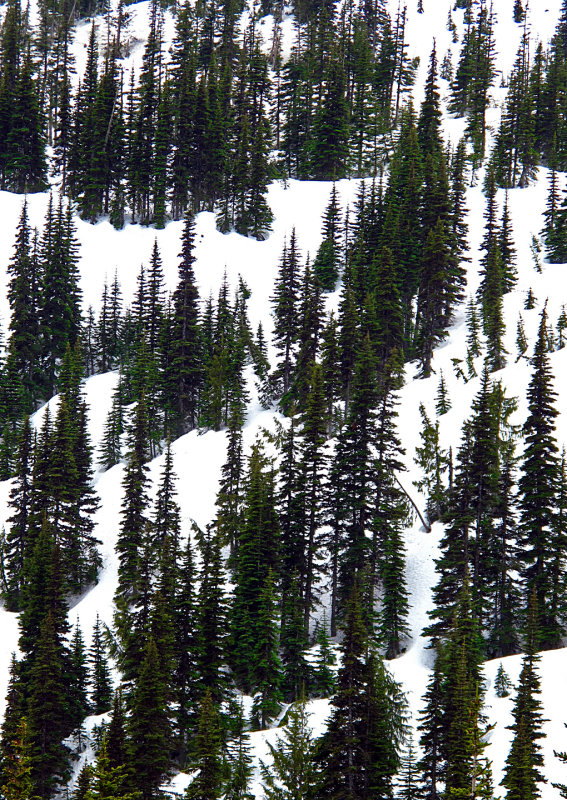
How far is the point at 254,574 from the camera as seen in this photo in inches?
1692

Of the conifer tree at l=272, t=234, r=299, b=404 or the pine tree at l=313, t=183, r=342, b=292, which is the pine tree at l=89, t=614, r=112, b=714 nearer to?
the conifer tree at l=272, t=234, r=299, b=404

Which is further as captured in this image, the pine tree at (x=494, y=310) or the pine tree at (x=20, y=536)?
the pine tree at (x=494, y=310)

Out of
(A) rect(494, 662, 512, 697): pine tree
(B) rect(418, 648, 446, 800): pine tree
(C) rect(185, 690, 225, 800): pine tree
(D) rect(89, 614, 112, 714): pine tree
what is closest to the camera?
(C) rect(185, 690, 225, 800): pine tree

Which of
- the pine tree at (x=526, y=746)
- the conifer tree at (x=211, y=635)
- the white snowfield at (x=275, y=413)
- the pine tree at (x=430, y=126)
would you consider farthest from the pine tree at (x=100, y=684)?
the pine tree at (x=430, y=126)

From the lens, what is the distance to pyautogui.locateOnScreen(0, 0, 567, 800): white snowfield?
3553 cm

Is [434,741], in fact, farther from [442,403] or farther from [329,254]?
[329,254]

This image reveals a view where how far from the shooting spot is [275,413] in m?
64.9

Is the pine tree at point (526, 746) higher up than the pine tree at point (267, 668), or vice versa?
the pine tree at point (526, 746)

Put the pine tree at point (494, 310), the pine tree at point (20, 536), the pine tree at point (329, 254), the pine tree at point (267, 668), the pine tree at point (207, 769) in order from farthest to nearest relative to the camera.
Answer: the pine tree at point (329, 254)
the pine tree at point (494, 310)
the pine tree at point (20, 536)
the pine tree at point (267, 668)
the pine tree at point (207, 769)

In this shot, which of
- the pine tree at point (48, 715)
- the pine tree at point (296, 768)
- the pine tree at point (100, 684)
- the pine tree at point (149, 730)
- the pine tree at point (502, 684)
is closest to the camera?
the pine tree at point (296, 768)

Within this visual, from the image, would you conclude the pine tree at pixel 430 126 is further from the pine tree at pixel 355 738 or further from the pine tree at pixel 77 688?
the pine tree at pixel 355 738

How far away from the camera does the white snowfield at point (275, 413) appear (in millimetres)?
35531

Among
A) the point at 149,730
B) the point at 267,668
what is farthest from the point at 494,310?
the point at 149,730

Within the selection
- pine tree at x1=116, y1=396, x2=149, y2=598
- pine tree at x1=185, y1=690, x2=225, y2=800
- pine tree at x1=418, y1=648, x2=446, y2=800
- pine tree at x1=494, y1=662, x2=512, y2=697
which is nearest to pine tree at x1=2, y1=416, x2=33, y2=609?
pine tree at x1=116, y1=396, x2=149, y2=598
